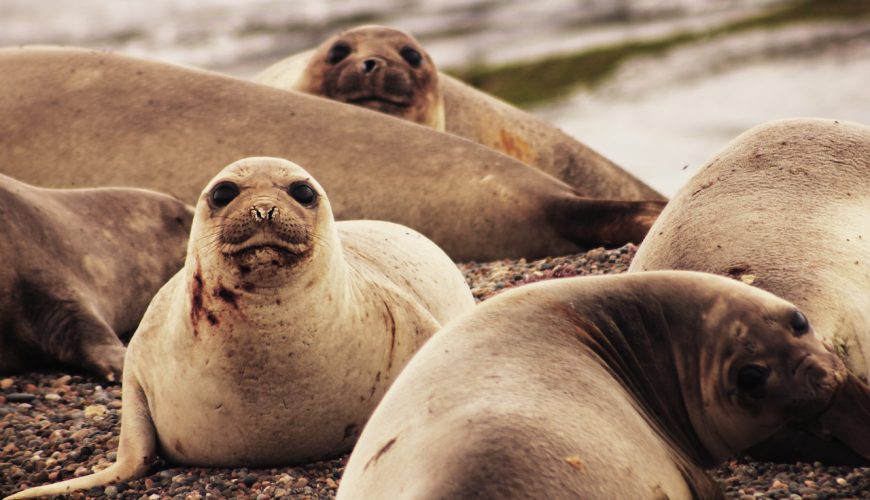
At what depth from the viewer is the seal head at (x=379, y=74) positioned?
8.14 m

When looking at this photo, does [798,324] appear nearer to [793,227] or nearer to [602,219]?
[793,227]

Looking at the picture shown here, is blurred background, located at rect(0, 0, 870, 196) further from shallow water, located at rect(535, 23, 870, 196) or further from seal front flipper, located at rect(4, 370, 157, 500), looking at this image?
seal front flipper, located at rect(4, 370, 157, 500)

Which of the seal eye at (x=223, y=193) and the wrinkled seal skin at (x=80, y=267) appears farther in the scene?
the wrinkled seal skin at (x=80, y=267)

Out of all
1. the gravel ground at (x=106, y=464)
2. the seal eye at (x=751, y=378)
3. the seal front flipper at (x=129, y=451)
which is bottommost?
the gravel ground at (x=106, y=464)

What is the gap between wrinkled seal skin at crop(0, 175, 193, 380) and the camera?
563cm

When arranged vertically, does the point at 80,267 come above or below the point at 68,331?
above

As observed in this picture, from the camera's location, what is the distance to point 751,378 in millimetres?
3771

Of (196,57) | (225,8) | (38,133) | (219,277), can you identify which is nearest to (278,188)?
(219,277)

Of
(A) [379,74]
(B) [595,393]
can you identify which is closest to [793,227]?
(B) [595,393]

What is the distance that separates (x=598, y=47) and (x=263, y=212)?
88.2 feet

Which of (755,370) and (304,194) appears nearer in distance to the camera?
(755,370)

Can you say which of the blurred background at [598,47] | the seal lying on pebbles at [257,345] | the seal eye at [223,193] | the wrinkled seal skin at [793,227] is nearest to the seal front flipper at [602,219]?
the wrinkled seal skin at [793,227]

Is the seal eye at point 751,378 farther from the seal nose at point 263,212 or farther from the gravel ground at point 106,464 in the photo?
the seal nose at point 263,212

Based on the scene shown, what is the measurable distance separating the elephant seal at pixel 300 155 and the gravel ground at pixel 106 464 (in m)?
1.21
